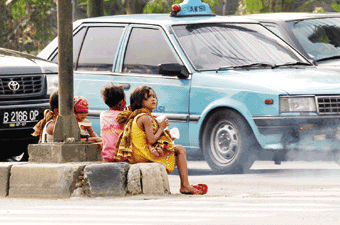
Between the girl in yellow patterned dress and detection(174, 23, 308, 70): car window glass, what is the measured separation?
2.52 metres

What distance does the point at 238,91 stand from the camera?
31.2 feet

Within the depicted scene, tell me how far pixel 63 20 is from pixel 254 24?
4.02 metres

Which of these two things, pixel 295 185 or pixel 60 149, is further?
pixel 295 185

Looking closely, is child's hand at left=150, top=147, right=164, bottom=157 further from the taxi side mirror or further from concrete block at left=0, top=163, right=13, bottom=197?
the taxi side mirror

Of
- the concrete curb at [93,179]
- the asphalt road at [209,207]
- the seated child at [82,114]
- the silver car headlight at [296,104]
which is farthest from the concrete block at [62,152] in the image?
the silver car headlight at [296,104]

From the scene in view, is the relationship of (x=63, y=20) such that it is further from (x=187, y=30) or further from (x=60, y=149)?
(x=187, y=30)

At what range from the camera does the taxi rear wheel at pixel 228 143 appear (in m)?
9.45

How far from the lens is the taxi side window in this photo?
1034cm

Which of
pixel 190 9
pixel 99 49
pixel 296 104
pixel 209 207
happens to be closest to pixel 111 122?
pixel 209 207

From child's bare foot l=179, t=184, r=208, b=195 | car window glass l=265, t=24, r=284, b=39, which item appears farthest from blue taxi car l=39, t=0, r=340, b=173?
child's bare foot l=179, t=184, r=208, b=195

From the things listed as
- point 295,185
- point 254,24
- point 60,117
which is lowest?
point 295,185

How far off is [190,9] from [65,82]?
152 inches

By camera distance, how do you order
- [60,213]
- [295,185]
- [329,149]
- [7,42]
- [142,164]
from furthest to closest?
[7,42]
[329,149]
[295,185]
[142,164]
[60,213]

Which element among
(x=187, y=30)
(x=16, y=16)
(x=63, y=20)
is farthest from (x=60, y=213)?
(x=16, y=16)
